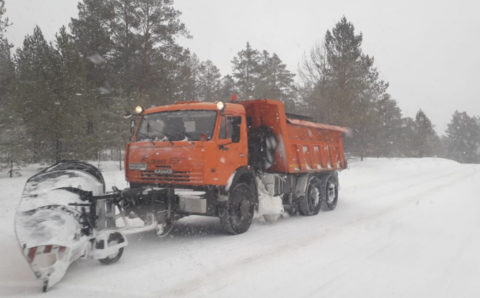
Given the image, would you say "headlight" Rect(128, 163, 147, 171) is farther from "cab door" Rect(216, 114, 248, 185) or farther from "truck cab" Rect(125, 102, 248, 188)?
"cab door" Rect(216, 114, 248, 185)

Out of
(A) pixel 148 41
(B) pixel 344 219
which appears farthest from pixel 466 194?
(A) pixel 148 41

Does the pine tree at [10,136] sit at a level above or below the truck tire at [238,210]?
above

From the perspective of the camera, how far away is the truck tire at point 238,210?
7.08m

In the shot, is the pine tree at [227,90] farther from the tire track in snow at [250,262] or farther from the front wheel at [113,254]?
the front wheel at [113,254]

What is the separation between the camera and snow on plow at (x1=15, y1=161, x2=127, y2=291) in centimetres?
429

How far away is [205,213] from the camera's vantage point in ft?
21.9

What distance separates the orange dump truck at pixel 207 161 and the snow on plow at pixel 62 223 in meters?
1.13

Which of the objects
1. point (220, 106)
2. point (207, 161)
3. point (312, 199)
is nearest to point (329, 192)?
point (312, 199)

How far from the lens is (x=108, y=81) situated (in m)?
23.1

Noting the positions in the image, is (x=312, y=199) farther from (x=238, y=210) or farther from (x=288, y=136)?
(x=238, y=210)

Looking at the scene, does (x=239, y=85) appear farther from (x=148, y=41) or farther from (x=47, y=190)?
(x=47, y=190)

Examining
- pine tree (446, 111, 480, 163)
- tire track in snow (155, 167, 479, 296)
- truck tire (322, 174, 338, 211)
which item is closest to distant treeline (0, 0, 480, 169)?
truck tire (322, 174, 338, 211)

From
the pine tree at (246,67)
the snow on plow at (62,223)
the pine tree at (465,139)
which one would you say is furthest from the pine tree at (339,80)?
the pine tree at (465,139)

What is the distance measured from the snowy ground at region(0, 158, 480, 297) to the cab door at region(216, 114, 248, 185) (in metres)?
1.29
